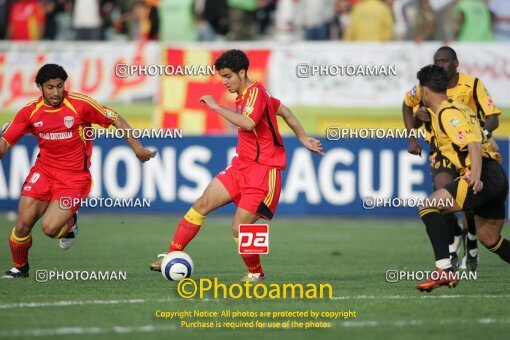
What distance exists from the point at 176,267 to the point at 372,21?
11360mm

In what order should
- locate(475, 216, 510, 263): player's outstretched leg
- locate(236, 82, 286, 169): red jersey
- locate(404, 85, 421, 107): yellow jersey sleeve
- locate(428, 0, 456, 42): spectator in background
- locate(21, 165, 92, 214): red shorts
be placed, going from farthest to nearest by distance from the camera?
1. locate(428, 0, 456, 42): spectator in background
2. locate(404, 85, 421, 107): yellow jersey sleeve
3. locate(21, 165, 92, 214): red shorts
4. locate(236, 82, 286, 169): red jersey
5. locate(475, 216, 510, 263): player's outstretched leg

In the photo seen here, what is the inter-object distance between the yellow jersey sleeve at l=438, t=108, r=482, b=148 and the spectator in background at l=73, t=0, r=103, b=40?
12.8 meters

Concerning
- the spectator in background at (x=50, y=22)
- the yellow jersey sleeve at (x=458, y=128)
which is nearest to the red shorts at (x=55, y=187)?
the yellow jersey sleeve at (x=458, y=128)

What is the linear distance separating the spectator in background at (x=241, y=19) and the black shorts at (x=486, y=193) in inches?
462

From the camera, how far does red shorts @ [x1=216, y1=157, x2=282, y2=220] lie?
Answer: 1112 centimetres

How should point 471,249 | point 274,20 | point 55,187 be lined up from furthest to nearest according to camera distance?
point 274,20, point 471,249, point 55,187

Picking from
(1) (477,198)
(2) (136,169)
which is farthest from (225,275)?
(2) (136,169)

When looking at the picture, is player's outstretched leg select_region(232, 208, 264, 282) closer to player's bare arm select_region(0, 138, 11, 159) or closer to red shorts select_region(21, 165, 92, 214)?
red shorts select_region(21, 165, 92, 214)

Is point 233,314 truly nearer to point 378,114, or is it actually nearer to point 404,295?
point 404,295

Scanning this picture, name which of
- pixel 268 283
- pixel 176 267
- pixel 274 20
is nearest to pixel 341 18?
pixel 274 20

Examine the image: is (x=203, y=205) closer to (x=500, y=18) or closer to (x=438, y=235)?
(x=438, y=235)

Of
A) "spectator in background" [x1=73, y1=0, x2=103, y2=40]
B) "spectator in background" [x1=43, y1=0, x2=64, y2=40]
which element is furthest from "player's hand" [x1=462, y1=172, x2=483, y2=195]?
"spectator in background" [x1=43, y1=0, x2=64, y2=40]

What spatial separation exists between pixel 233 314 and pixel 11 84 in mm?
12864

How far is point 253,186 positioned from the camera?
11.1 meters
